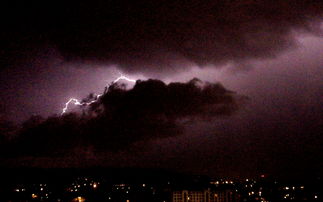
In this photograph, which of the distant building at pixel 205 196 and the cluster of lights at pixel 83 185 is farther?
the distant building at pixel 205 196

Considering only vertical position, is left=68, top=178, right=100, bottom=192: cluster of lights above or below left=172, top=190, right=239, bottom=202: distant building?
above

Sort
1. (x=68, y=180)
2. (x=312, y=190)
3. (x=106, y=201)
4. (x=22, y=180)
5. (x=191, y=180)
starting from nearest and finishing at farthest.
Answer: (x=106, y=201) → (x=22, y=180) → (x=68, y=180) → (x=312, y=190) → (x=191, y=180)

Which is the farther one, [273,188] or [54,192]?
[273,188]

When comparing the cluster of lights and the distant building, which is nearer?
the cluster of lights

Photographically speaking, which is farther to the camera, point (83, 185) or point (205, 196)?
point (205, 196)

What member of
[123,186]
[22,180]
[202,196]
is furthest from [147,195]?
[22,180]

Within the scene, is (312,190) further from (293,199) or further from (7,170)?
(7,170)

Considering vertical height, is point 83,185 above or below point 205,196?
above

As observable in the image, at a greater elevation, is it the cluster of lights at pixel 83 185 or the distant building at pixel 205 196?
the cluster of lights at pixel 83 185
